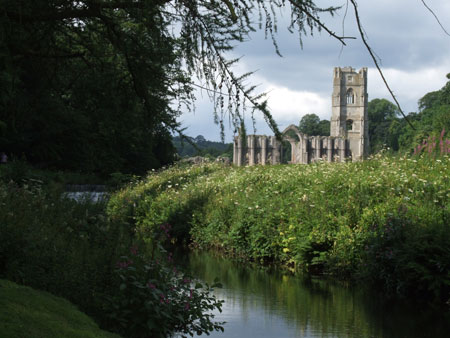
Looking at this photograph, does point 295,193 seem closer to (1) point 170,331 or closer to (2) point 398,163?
(2) point 398,163

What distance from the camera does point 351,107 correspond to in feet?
270

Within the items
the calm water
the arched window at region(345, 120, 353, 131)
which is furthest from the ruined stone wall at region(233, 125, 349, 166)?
the calm water

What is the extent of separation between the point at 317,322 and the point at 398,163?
19.5 feet

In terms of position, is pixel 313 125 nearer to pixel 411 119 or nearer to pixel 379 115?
pixel 379 115

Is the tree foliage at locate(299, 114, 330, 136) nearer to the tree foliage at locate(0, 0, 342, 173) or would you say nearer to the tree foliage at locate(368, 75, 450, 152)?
the tree foliage at locate(368, 75, 450, 152)

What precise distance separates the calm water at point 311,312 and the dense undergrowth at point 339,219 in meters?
0.53

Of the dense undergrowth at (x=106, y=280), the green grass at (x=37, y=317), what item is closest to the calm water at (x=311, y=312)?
the dense undergrowth at (x=106, y=280)

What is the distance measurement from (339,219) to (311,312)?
103 inches

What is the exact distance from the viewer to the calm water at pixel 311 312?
6.05 m

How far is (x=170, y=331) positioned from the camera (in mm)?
4766

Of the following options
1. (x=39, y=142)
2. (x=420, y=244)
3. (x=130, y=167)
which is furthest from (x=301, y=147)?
(x=420, y=244)

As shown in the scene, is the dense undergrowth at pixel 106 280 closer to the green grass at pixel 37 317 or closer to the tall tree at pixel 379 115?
the green grass at pixel 37 317

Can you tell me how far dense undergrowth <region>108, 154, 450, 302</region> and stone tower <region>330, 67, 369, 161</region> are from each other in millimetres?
69063

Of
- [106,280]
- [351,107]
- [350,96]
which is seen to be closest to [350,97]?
[350,96]
